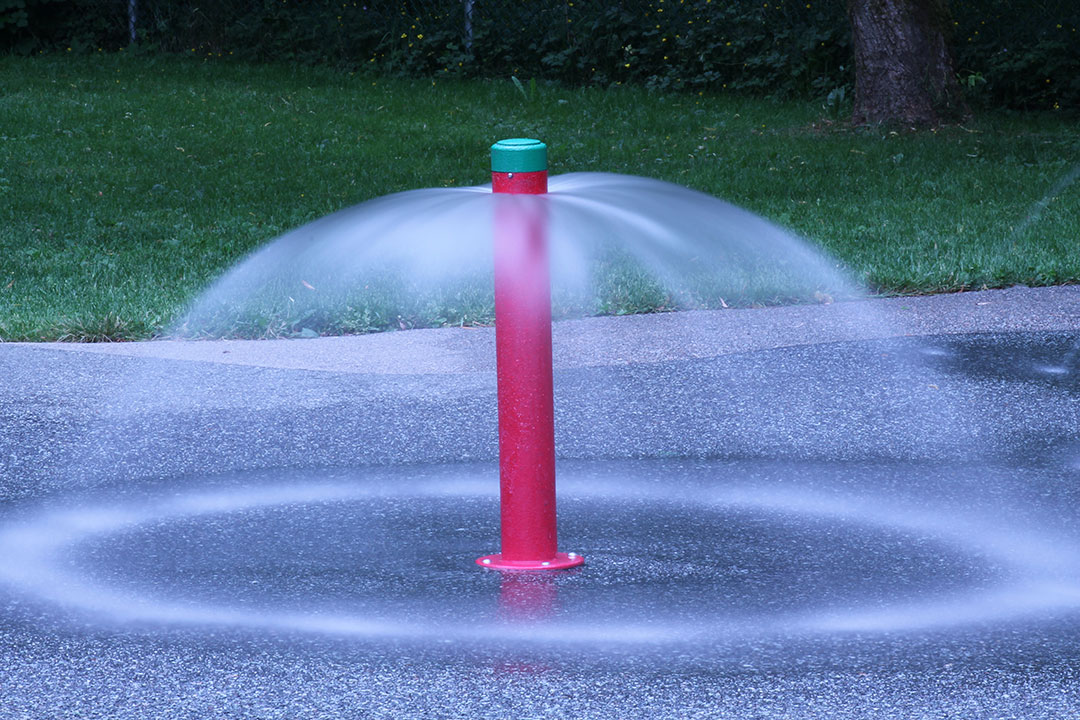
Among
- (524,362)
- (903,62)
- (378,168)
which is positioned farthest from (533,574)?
(903,62)

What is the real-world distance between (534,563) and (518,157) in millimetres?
1099

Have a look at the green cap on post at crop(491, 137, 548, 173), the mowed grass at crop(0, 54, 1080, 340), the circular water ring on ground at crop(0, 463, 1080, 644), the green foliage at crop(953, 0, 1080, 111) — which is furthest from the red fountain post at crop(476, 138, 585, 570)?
the green foliage at crop(953, 0, 1080, 111)

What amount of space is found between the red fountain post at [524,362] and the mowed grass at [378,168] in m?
3.43

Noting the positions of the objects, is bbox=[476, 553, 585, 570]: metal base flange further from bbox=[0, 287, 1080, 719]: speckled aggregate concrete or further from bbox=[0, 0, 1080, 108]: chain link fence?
bbox=[0, 0, 1080, 108]: chain link fence

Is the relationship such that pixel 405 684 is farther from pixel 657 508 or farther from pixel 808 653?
pixel 657 508

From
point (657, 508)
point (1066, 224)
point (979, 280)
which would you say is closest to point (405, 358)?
point (657, 508)

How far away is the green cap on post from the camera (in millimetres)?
3445

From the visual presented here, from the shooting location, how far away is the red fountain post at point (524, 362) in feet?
11.4

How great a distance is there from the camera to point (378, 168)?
1194cm

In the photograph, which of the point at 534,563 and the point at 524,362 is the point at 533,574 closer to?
the point at 534,563

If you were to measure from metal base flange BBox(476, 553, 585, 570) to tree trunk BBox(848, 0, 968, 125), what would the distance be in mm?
10106

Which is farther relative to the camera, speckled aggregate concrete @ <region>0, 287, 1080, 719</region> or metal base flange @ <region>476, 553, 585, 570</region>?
metal base flange @ <region>476, 553, 585, 570</region>

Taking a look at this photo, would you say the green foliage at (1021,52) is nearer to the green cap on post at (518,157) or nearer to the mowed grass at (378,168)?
the mowed grass at (378,168)

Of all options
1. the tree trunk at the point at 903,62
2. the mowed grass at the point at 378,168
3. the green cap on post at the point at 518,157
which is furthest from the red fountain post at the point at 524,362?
the tree trunk at the point at 903,62
